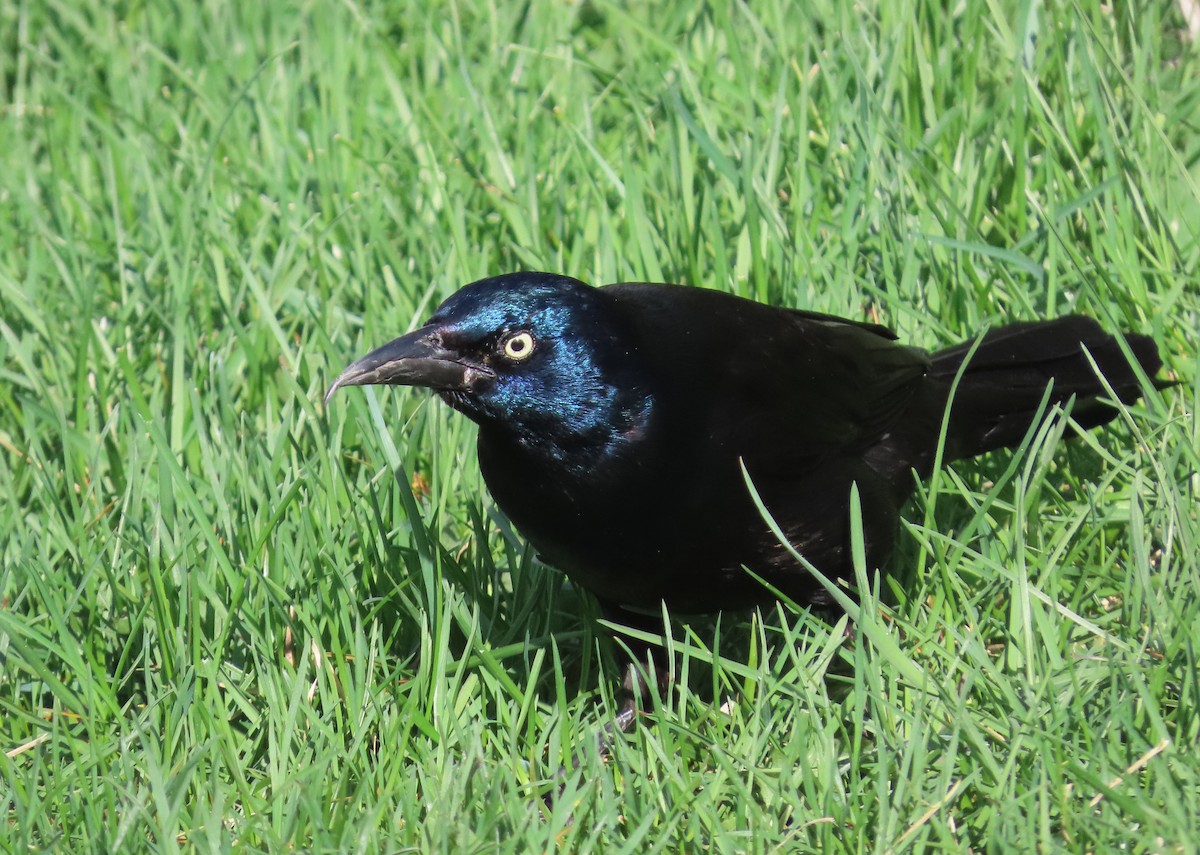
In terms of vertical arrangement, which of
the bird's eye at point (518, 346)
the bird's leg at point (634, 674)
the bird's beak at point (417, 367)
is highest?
the bird's eye at point (518, 346)

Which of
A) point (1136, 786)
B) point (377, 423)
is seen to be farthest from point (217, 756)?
point (1136, 786)

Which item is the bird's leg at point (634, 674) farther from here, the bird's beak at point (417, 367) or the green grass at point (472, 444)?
the bird's beak at point (417, 367)

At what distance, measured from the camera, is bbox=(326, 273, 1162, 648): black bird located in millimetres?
2902

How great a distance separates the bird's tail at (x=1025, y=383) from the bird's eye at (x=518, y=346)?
1.18 metres

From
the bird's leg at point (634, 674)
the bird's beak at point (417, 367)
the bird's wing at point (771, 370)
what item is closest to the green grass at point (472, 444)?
the bird's leg at point (634, 674)

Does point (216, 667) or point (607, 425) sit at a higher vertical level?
point (607, 425)

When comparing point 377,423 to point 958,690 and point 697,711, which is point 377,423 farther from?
point 958,690

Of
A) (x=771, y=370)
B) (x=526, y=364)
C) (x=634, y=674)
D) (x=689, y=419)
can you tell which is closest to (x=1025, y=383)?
(x=771, y=370)

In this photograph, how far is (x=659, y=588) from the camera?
3027 millimetres

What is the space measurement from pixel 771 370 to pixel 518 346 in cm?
67

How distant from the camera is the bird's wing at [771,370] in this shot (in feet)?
10.2

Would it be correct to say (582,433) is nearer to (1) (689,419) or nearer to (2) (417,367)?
(1) (689,419)

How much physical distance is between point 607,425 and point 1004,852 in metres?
1.10

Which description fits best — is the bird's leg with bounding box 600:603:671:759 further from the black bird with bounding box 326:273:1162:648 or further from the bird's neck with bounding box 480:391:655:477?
the bird's neck with bounding box 480:391:655:477
